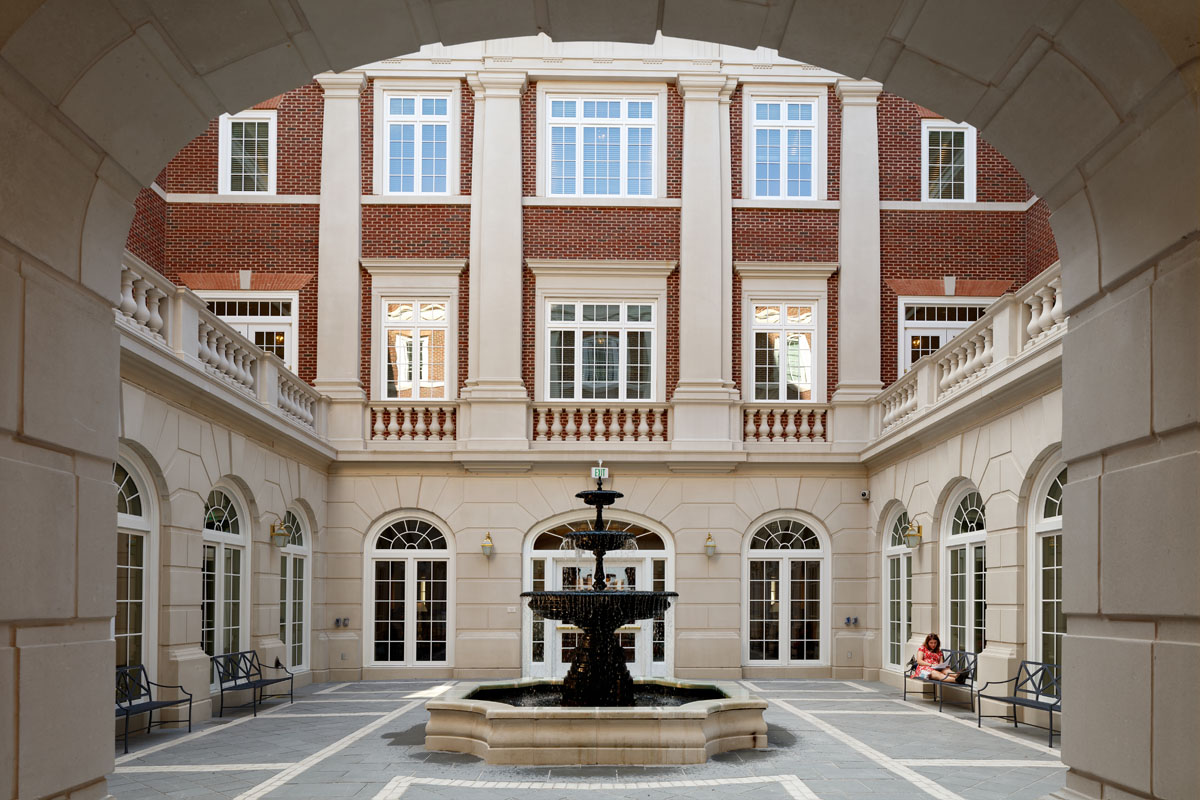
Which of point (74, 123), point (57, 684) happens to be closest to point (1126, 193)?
point (74, 123)

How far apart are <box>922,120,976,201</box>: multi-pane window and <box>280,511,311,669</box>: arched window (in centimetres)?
1225

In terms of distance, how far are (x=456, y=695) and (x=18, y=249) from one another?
28.2 feet

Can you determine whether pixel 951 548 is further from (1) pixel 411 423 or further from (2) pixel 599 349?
(1) pixel 411 423

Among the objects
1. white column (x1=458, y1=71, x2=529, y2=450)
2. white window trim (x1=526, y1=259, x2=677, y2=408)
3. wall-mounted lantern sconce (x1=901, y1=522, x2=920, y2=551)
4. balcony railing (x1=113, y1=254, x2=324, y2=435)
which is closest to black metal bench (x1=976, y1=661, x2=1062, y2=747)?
wall-mounted lantern sconce (x1=901, y1=522, x2=920, y2=551)

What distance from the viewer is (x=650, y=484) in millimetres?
19328

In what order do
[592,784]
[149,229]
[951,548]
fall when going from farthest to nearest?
[149,229]
[951,548]
[592,784]

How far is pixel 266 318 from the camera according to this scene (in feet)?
64.7

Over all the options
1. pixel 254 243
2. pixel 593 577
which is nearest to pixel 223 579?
pixel 593 577

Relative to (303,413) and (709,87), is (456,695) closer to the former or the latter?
(303,413)

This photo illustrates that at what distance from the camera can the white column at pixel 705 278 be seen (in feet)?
63.4

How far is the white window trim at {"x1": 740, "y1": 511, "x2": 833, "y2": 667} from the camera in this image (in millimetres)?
19172

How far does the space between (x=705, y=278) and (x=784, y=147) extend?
284 centimetres

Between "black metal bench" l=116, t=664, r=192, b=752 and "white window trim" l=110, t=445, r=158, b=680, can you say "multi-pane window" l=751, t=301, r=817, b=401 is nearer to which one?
"white window trim" l=110, t=445, r=158, b=680

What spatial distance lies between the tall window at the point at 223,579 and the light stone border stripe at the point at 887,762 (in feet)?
23.9
